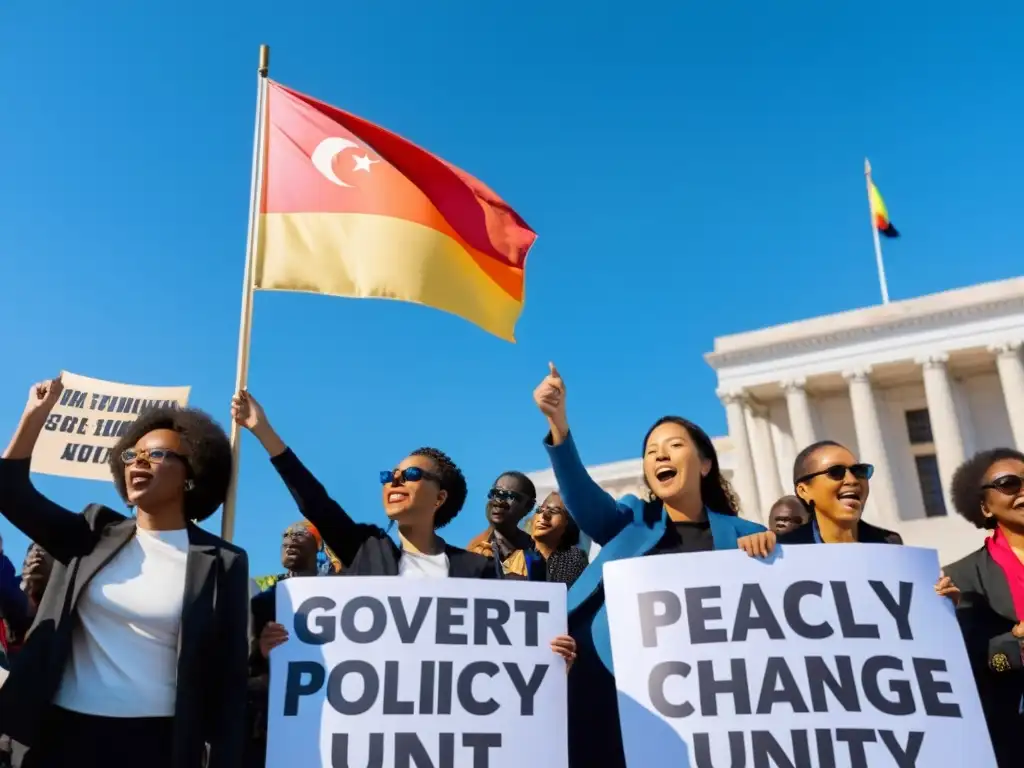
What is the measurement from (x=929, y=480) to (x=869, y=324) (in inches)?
303

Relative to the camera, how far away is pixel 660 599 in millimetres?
3508

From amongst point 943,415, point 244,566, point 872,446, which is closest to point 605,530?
point 244,566

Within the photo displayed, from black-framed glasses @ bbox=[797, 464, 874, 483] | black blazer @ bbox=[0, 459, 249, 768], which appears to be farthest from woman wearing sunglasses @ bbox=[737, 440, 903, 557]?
black blazer @ bbox=[0, 459, 249, 768]

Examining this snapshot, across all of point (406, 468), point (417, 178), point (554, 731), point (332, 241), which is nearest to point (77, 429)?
point (332, 241)

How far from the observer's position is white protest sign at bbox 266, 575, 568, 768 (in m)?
3.34

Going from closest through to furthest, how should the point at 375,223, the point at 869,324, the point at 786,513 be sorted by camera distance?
the point at 375,223, the point at 786,513, the point at 869,324

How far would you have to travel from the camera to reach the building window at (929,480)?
126 feet

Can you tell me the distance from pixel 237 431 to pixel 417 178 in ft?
9.96

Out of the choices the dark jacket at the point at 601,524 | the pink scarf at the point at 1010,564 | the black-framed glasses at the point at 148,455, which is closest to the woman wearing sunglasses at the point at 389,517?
the dark jacket at the point at 601,524

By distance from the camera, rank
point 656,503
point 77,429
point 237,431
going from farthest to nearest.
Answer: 1. point 77,429
2. point 237,431
3. point 656,503

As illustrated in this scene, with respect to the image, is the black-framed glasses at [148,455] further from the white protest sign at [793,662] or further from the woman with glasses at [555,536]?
the woman with glasses at [555,536]

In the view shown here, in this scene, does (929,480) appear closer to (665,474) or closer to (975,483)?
(975,483)

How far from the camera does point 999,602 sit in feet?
12.9

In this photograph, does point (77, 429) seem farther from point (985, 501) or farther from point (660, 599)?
point (985, 501)
